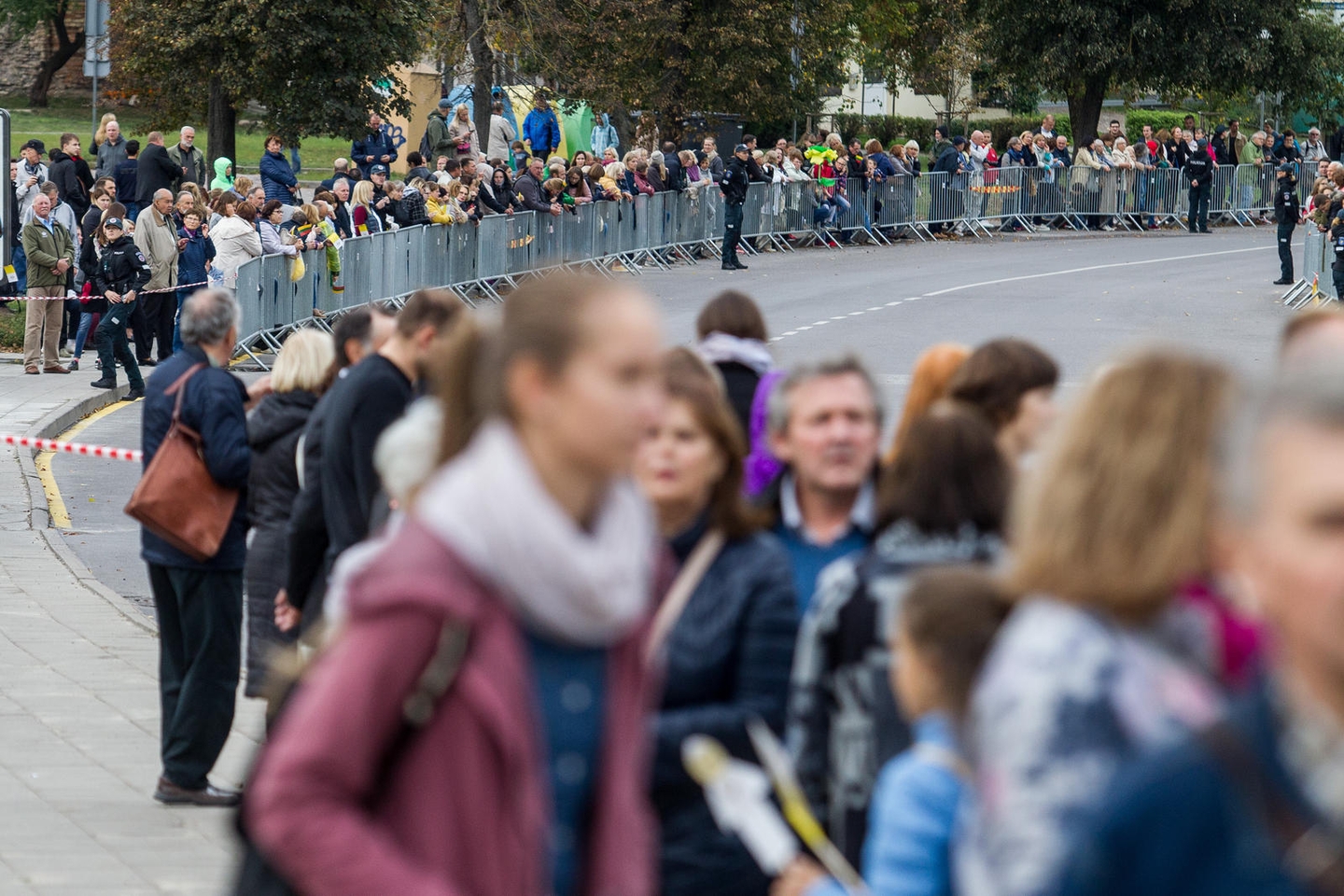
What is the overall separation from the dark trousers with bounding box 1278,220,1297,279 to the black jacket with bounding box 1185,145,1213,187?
28.7 ft

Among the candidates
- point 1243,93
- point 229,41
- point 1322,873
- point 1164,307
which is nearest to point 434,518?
point 1322,873

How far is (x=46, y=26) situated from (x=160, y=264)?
4917cm

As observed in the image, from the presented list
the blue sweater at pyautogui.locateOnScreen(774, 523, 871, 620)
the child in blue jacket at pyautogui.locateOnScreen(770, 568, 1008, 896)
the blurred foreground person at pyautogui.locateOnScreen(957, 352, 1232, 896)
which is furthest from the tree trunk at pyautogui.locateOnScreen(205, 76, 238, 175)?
the blurred foreground person at pyautogui.locateOnScreen(957, 352, 1232, 896)

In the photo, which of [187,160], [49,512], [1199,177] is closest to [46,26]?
[187,160]

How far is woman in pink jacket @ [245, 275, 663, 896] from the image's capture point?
2.38 m

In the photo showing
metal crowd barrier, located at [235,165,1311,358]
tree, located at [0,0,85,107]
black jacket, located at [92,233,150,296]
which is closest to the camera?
black jacket, located at [92,233,150,296]

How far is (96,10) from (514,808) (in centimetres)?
2775

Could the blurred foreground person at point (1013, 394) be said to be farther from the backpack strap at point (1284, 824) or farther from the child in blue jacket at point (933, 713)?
the backpack strap at point (1284, 824)

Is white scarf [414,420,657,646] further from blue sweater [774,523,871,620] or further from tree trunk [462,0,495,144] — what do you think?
tree trunk [462,0,495,144]

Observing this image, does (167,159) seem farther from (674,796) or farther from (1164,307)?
(674,796)

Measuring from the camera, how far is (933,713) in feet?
10.0

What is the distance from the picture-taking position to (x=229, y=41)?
1342 inches

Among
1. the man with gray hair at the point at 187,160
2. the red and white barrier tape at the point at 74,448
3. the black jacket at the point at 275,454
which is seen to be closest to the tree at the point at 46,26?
the man with gray hair at the point at 187,160

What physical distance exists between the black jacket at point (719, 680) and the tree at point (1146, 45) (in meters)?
40.7
